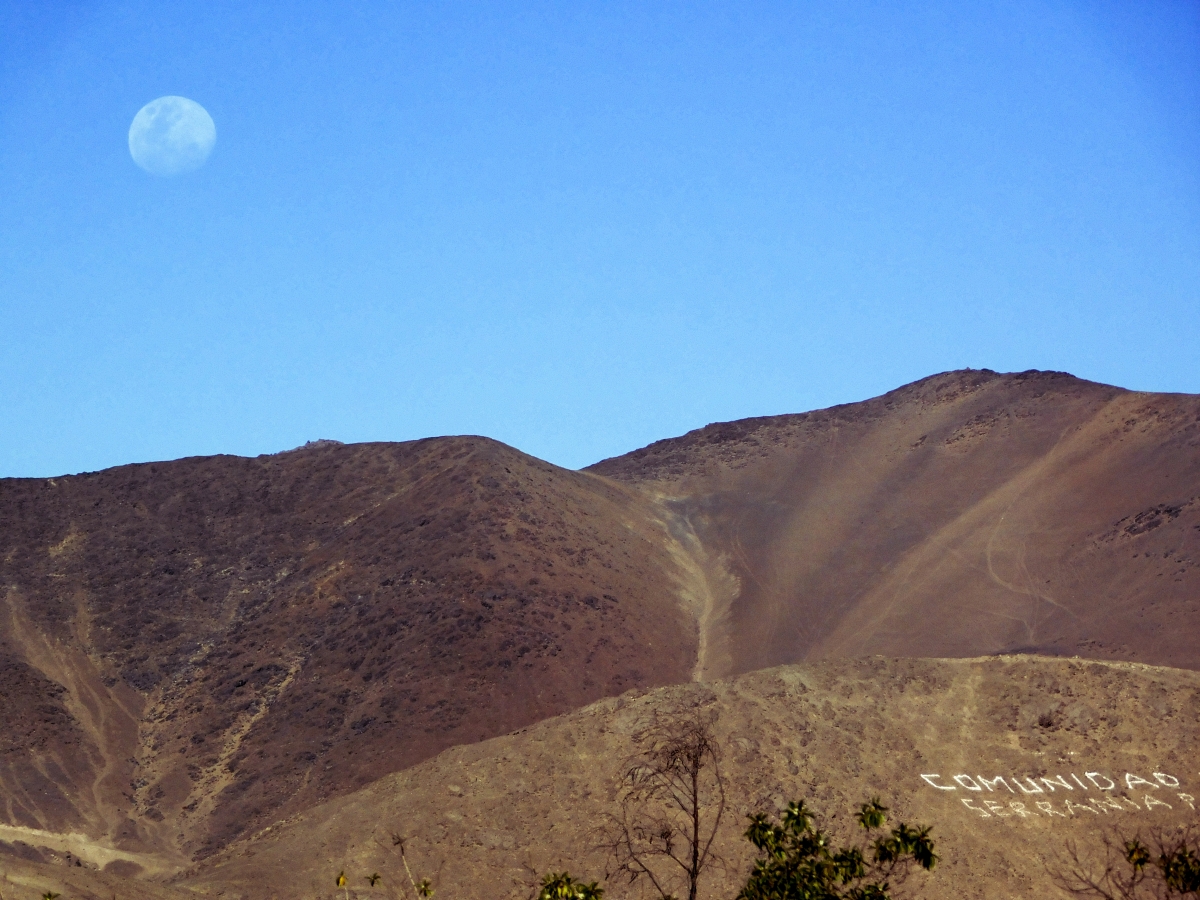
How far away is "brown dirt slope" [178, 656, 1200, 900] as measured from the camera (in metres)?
28.5

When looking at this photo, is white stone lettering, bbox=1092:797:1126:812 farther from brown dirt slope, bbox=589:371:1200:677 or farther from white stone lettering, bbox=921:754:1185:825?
brown dirt slope, bbox=589:371:1200:677

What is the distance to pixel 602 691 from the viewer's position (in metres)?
50.1

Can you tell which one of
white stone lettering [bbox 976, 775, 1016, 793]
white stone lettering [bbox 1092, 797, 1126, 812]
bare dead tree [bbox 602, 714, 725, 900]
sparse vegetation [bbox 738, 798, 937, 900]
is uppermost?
sparse vegetation [bbox 738, 798, 937, 900]

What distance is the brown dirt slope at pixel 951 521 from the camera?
49844 millimetres

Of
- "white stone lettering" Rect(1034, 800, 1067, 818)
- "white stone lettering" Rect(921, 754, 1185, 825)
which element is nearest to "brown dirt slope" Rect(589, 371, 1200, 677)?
"white stone lettering" Rect(921, 754, 1185, 825)

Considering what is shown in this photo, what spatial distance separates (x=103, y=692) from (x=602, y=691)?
2150 cm

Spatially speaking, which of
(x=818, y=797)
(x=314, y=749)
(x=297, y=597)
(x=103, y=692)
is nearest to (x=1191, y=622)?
(x=818, y=797)

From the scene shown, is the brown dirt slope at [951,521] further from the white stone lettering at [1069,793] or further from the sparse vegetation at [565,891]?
the sparse vegetation at [565,891]

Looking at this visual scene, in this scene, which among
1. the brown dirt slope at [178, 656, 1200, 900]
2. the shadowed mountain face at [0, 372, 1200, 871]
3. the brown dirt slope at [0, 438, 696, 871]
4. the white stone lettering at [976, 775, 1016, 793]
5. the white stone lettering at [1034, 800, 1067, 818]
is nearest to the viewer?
the brown dirt slope at [178, 656, 1200, 900]

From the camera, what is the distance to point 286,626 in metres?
55.6

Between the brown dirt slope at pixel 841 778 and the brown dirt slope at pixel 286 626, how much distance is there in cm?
1186

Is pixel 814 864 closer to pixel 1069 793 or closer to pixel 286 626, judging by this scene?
pixel 1069 793

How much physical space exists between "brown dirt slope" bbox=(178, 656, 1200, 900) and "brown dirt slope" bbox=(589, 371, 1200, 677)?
12.5 metres

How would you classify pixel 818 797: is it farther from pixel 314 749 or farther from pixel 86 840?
pixel 86 840
